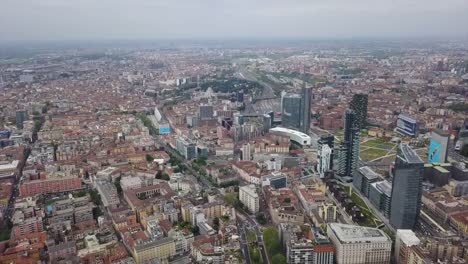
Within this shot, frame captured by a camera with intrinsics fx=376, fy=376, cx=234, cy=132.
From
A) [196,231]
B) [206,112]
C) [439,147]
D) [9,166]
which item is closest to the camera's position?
[196,231]

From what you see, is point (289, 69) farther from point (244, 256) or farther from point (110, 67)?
point (244, 256)

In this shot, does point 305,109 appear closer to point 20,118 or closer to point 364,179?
point 364,179

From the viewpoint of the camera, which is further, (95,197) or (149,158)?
(149,158)

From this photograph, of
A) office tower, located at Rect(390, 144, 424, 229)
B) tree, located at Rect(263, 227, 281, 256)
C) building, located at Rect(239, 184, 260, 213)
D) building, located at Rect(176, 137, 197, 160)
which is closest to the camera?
tree, located at Rect(263, 227, 281, 256)

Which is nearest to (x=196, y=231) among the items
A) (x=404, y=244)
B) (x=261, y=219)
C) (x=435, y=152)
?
(x=261, y=219)

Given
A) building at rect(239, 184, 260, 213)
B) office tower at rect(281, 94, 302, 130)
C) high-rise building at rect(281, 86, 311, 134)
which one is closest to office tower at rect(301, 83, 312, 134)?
high-rise building at rect(281, 86, 311, 134)

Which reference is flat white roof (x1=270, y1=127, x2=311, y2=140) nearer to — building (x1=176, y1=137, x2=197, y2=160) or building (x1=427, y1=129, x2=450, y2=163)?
building (x1=176, y1=137, x2=197, y2=160)
